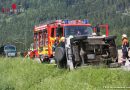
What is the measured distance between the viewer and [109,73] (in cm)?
1199

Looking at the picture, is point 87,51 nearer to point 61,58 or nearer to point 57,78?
point 61,58

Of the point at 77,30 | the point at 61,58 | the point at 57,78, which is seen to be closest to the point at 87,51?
the point at 61,58

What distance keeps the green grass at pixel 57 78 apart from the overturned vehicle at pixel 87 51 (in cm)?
58

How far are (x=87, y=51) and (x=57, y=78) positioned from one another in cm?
247

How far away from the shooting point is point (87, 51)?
15.2m

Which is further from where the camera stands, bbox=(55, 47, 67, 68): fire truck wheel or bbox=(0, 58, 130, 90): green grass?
bbox=(55, 47, 67, 68): fire truck wheel

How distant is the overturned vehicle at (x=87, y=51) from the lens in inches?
594

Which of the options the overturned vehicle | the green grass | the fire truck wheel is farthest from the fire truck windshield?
the overturned vehicle

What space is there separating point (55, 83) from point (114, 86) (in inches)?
89.1

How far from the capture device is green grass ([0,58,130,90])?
11.2m

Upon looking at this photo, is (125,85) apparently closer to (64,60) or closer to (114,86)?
(114,86)

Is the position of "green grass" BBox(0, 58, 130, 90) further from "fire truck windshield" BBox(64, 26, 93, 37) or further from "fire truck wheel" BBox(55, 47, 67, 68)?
"fire truck windshield" BBox(64, 26, 93, 37)

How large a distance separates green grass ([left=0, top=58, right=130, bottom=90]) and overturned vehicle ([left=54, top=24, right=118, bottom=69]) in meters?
0.58

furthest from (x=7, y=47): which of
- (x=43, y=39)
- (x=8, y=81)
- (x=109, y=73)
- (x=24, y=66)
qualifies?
(x=109, y=73)
